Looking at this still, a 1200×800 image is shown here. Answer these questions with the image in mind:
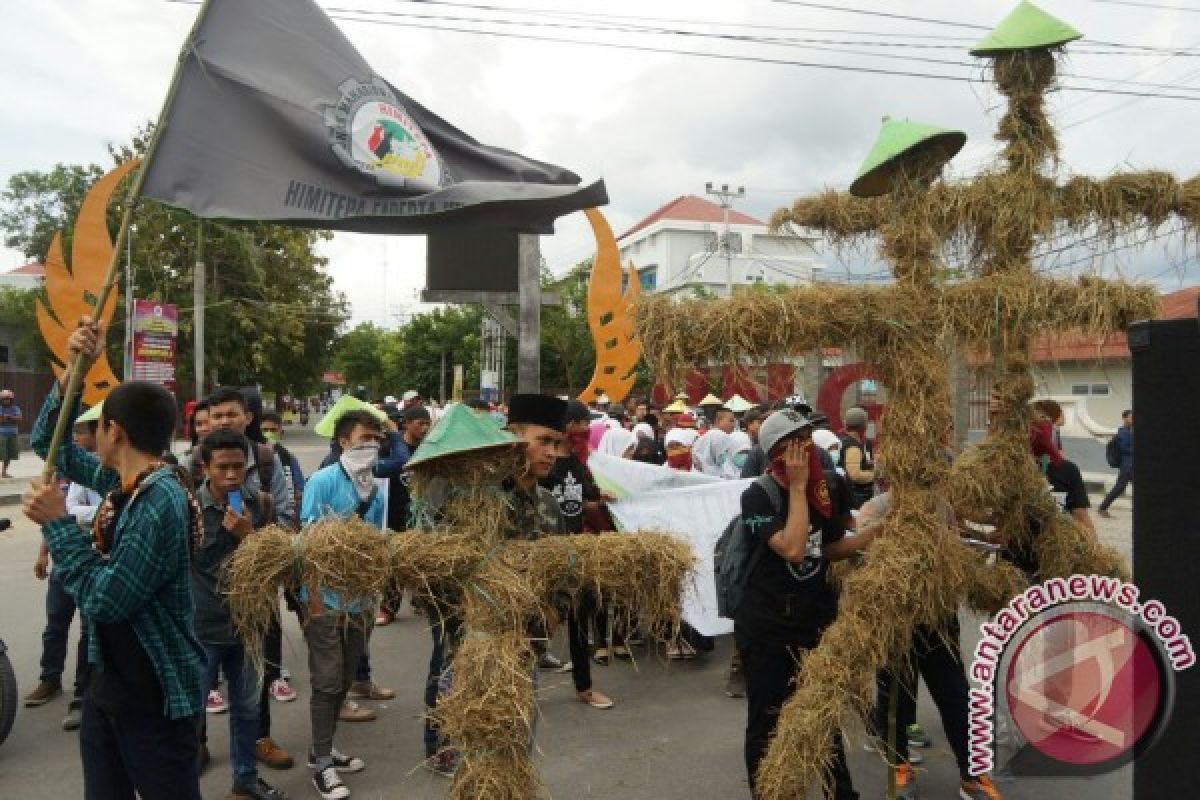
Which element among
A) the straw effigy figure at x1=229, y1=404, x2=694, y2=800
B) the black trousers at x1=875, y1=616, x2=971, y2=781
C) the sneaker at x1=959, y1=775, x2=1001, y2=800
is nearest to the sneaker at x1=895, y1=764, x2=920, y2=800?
the black trousers at x1=875, y1=616, x2=971, y2=781

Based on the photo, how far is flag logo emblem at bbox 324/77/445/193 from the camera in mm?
4035

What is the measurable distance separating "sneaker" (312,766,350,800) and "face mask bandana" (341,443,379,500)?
1446 millimetres

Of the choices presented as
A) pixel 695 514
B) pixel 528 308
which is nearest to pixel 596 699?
pixel 695 514

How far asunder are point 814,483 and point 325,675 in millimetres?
2627

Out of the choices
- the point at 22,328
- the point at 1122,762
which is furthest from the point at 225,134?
the point at 22,328

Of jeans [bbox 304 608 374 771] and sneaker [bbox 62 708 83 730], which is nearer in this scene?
jeans [bbox 304 608 374 771]

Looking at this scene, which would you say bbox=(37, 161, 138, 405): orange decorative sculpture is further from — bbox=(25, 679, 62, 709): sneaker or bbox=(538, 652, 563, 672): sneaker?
bbox=(538, 652, 563, 672): sneaker

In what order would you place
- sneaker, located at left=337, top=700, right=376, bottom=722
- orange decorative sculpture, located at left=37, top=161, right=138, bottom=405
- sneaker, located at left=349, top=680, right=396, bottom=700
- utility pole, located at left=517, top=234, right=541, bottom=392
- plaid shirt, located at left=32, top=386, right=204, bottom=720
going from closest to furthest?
plaid shirt, located at left=32, top=386, right=204, bottom=720 < sneaker, located at left=337, top=700, right=376, bottom=722 < sneaker, located at left=349, top=680, right=396, bottom=700 < orange decorative sculpture, located at left=37, top=161, right=138, bottom=405 < utility pole, located at left=517, top=234, right=541, bottom=392

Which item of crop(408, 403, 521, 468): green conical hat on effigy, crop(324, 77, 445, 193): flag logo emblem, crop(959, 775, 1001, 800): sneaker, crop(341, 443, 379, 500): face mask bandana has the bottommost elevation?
crop(959, 775, 1001, 800): sneaker

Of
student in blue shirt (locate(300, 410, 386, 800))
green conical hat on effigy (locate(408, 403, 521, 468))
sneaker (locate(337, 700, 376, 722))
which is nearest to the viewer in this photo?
green conical hat on effigy (locate(408, 403, 521, 468))

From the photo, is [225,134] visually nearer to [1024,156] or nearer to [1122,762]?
[1024,156]

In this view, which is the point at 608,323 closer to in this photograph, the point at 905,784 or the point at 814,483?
the point at 814,483

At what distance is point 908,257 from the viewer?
363 cm

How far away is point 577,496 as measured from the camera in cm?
550
